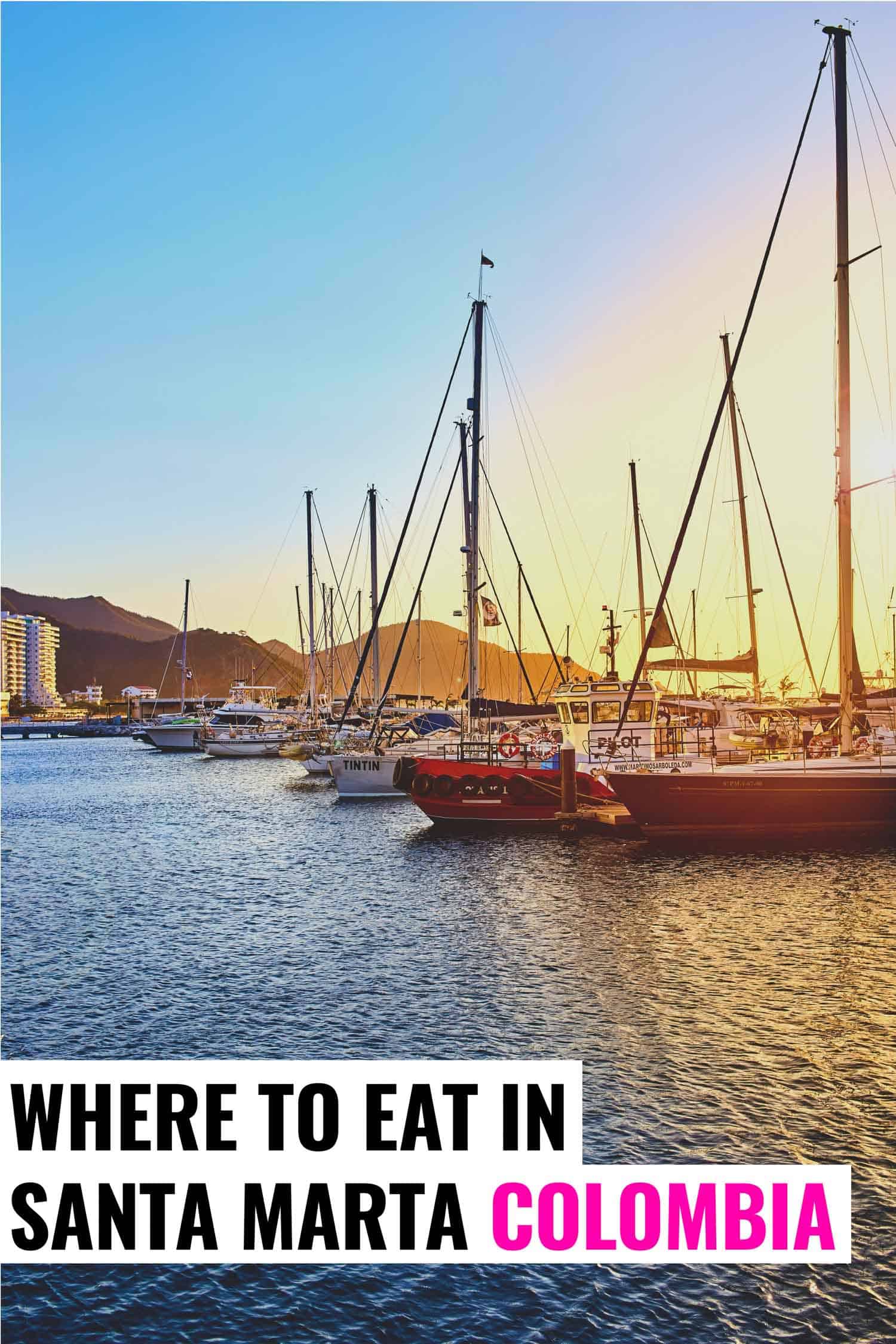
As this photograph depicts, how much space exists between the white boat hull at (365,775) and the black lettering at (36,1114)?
42.3 meters

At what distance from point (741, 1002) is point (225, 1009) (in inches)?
356

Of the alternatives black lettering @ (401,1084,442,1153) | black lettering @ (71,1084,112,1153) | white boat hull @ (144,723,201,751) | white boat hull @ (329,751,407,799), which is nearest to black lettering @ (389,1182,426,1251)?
black lettering @ (401,1084,442,1153)

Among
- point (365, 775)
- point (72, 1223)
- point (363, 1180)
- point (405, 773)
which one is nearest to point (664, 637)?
point (405, 773)

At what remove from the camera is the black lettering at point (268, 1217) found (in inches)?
423

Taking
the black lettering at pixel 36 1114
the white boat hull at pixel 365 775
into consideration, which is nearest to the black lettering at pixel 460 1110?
the black lettering at pixel 36 1114

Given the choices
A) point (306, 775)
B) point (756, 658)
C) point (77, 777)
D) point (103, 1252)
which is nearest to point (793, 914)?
point (103, 1252)

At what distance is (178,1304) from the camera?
9391mm

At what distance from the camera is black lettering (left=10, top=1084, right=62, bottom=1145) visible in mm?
12234

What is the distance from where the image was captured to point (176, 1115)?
1283cm

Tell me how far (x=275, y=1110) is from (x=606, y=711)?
1178 inches

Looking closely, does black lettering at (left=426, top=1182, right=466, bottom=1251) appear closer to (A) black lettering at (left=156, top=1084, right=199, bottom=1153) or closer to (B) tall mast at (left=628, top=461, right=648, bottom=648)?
(A) black lettering at (left=156, top=1084, right=199, bottom=1153)

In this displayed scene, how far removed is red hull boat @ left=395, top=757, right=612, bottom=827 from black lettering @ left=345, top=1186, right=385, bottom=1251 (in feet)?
94.1

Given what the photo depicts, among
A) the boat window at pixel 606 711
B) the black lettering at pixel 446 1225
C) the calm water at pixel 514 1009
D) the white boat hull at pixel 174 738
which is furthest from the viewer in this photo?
the white boat hull at pixel 174 738

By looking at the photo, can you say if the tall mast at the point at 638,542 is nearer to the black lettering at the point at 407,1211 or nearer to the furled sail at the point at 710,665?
the furled sail at the point at 710,665
